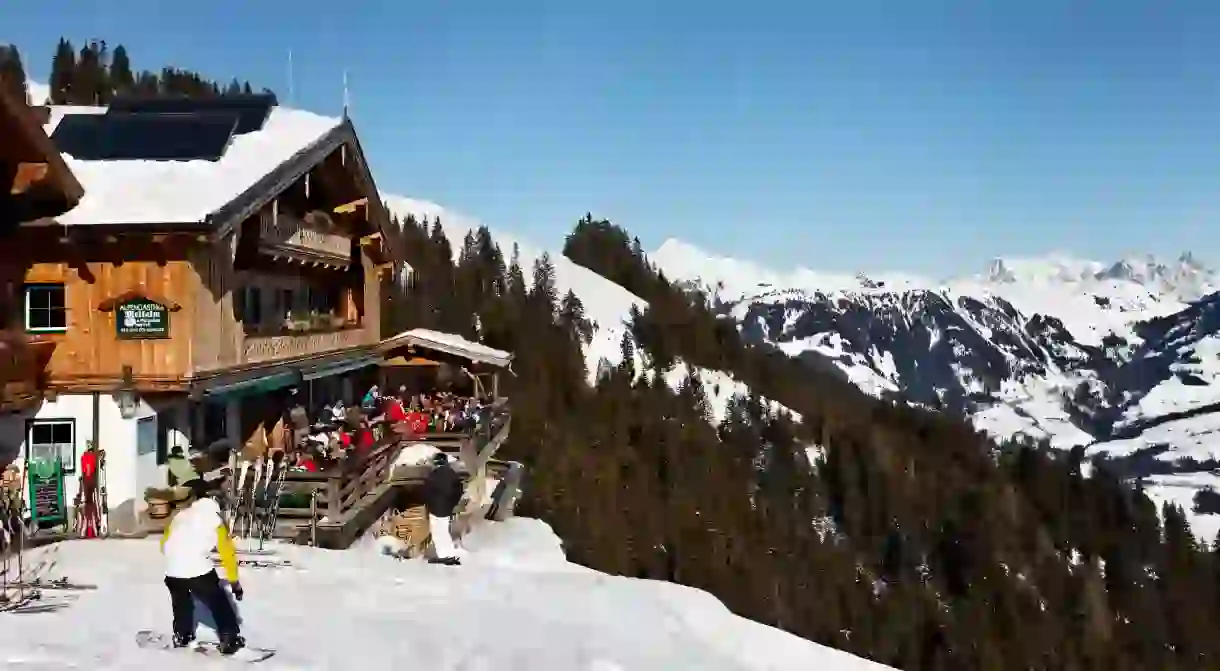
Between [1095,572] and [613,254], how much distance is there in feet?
213

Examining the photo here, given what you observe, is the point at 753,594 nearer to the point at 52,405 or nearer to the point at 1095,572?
the point at 52,405

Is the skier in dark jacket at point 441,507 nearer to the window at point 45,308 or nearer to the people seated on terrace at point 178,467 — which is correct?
the people seated on terrace at point 178,467

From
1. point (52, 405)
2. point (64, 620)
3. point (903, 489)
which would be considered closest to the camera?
point (64, 620)

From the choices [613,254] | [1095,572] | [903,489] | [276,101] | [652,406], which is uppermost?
[613,254]

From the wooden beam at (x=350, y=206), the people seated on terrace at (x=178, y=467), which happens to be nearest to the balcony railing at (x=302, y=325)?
the wooden beam at (x=350, y=206)

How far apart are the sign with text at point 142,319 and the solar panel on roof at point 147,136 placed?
3123 mm

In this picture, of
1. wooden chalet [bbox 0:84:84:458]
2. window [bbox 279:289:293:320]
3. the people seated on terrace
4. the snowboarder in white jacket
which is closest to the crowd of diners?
the people seated on terrace

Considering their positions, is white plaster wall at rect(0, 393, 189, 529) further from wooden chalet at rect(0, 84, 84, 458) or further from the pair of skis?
the pair of skis

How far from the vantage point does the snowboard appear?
10695mm

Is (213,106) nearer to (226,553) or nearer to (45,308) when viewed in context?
(45,308)

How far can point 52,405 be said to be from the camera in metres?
19.5

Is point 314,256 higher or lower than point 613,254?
lower

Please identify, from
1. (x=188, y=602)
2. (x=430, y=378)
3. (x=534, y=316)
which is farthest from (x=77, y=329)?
(x=534, y=316)

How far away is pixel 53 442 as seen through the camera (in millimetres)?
19484
